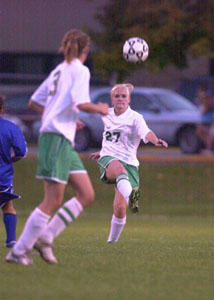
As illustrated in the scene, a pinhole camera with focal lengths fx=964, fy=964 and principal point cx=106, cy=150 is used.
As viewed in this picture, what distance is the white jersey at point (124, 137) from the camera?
10664 millimetres

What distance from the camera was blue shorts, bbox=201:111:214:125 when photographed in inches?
940

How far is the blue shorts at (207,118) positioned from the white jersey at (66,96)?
16.4 meters

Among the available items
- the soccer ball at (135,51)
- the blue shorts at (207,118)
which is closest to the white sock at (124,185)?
the soccer ball at (135,51)

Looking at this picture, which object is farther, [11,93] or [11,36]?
[11,36]

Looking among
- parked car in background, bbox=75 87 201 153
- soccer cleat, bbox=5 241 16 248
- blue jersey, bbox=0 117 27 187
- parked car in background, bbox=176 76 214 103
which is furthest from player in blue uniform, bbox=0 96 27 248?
parked car in background, bbox=176 76 214 103

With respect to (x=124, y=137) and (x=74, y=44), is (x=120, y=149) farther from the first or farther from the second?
(x=74, y=44)

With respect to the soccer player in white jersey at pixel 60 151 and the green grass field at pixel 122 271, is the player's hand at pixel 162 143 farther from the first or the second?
the soccer player in white jersey at pixel 60 151

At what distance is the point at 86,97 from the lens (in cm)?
750

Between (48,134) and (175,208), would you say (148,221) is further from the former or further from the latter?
(48,134)

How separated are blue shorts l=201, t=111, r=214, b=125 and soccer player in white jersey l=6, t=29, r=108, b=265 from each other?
53.6 feet

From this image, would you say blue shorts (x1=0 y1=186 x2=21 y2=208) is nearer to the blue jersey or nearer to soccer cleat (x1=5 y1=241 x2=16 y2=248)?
the blue jersey

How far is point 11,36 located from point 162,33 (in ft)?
32.6

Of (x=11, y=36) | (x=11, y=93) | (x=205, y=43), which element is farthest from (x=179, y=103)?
(x=11, y=36)

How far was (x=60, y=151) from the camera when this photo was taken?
24.9 ft
